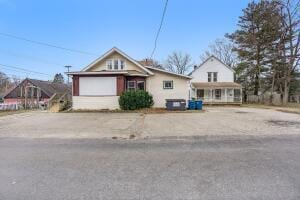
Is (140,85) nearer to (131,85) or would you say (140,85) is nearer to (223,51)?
(131,85)

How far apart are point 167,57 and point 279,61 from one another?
89.5 ft

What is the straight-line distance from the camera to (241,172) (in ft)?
15.6

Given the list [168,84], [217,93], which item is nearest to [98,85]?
[168,84]

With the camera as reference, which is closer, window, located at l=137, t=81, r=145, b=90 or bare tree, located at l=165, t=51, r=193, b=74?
window, located at l=137, t=81, r=145, b=90

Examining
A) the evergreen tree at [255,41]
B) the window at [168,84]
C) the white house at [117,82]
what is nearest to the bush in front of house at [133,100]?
the white house at [117,82]

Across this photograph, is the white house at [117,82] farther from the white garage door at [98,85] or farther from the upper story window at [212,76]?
the upper story window at [212,76]

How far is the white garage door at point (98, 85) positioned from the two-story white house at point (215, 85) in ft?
47.8

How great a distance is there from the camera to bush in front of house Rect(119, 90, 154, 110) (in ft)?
67.7

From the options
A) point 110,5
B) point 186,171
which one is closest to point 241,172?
point 186,171

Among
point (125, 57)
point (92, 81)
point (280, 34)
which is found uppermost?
point (280, 34)

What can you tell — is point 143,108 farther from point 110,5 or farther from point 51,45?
point 51,45

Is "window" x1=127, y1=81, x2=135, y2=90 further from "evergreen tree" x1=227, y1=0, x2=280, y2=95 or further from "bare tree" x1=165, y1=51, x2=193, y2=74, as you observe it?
"bare tree" x1=165, y1=51, x2=193, y2=74

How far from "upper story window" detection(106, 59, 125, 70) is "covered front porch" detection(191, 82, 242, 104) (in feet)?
44.5

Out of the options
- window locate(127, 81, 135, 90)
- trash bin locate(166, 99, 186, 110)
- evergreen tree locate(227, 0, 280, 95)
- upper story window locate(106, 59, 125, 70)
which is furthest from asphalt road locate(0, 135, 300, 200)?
evergreen tree locate(227, 0, 280, 95)
